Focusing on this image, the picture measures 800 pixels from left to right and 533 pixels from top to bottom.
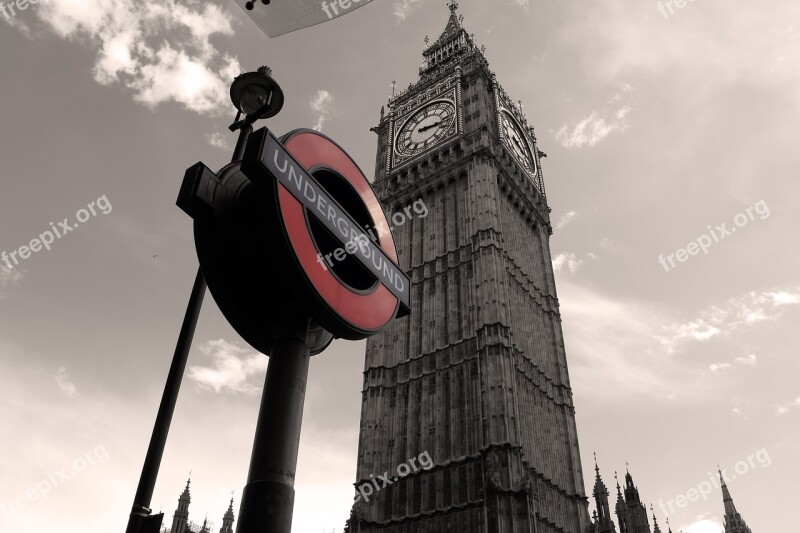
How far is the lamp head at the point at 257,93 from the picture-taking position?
9.89 metres

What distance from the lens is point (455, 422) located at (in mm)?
39625

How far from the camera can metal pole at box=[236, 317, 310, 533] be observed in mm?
7176

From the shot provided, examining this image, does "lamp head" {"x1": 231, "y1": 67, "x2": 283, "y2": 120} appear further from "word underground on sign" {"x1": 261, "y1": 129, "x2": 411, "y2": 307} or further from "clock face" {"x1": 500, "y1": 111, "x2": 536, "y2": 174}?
"clock face" {"x1": 500, "y1": 111, "x2": 536, "y2": 174}

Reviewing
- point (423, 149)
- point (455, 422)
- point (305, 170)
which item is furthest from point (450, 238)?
point (305, 170)

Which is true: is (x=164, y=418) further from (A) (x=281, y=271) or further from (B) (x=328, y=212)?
(B) (x=328, y=212)

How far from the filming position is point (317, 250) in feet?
27.5

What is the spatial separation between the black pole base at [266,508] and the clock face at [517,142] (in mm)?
51073

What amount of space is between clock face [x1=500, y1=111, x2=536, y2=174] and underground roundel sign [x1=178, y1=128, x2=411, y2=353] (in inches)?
1909
